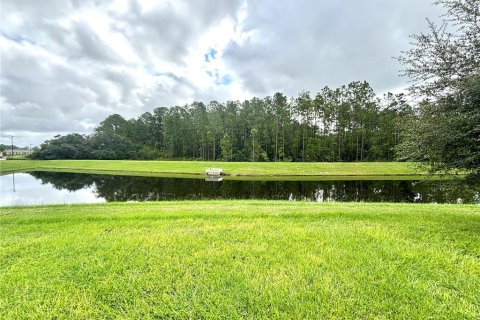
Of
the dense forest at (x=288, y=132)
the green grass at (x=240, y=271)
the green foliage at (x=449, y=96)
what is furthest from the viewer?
the dense forest at (x=288, y=132)

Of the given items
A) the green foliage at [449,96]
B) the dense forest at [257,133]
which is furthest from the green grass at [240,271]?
the dense forest at [257,133]

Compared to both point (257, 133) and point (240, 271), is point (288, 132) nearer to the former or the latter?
point (257, 133)

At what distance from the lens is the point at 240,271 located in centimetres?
298

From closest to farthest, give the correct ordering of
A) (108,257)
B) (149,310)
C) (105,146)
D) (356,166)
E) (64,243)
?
(149,310), (108,257), (64,243), (356,166), (105,146)

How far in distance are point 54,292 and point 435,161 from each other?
739 centimetres

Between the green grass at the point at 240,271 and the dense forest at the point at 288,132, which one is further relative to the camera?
the dense forest at the point at 288,132

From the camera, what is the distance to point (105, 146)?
61.8m

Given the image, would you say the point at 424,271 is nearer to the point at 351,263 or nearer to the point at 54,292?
the point at 351,263

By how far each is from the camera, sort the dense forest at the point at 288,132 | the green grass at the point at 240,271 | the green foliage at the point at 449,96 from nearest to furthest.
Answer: the green grass at the point at 240,271
the green foliage at the point at 449,96
the dense forest at the point at 288,132

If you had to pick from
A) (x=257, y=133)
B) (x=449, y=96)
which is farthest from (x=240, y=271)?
(x=257, y=133)

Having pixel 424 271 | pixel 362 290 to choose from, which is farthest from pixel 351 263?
pixel 424 271

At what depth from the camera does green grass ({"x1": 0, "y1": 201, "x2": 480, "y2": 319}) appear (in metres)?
2.38

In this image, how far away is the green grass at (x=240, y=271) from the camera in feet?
7.80

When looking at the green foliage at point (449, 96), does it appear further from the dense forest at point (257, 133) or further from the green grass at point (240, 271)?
the dense forest at point (257, 133)
